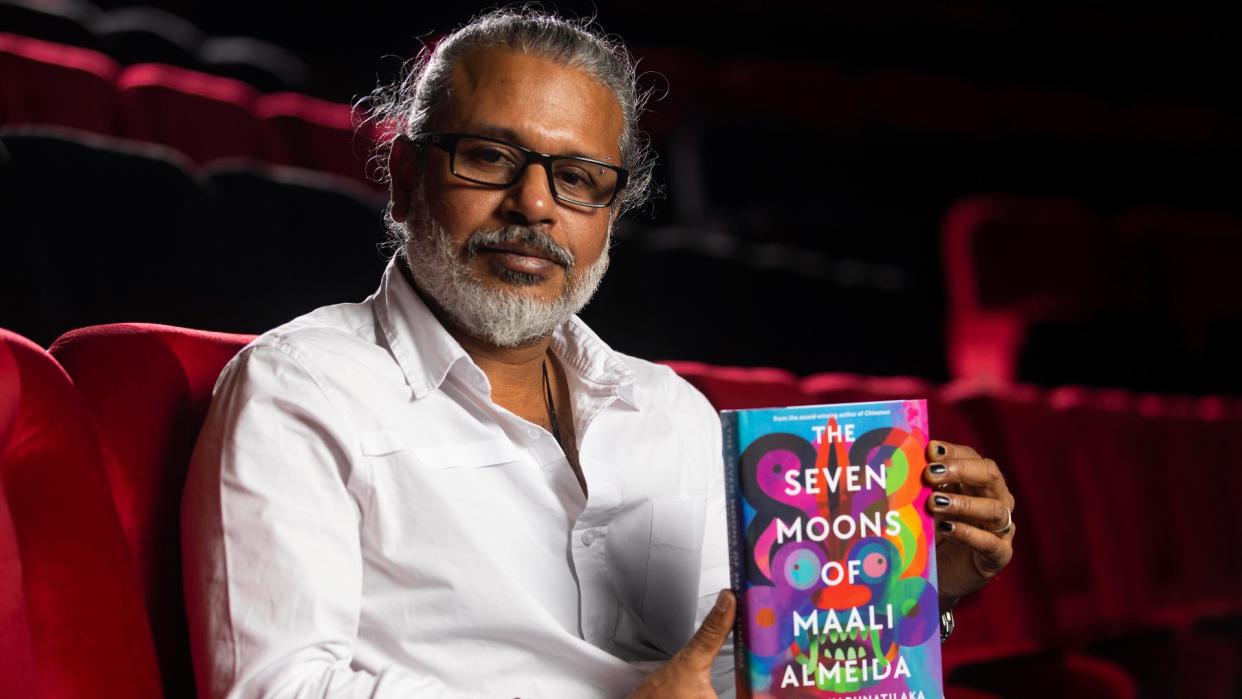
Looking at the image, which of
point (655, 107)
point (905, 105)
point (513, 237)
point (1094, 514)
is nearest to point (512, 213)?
point (513, 237)

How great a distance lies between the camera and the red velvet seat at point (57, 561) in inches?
14.6

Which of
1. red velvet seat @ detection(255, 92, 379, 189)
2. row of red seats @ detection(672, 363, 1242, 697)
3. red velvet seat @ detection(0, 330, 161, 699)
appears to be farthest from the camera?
red velvet seat @ detection(255, 92, 379, 189)

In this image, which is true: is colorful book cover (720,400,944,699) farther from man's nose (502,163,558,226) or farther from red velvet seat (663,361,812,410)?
red velvet seat (663,361,812,410)

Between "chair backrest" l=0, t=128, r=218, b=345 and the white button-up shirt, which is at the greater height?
"chair backrest" l=0, t=128, r=218, b=345

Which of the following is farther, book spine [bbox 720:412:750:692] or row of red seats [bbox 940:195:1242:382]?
row of red seats [bbox 940:195:1242:382]

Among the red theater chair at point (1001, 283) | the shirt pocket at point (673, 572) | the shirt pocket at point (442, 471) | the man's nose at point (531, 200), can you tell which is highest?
the red theater chair at point (1001, 283)

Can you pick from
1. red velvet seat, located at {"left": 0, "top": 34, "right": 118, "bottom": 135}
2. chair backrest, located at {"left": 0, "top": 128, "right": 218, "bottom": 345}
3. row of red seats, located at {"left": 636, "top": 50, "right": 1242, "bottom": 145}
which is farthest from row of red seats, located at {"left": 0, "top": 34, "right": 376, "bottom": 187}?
row of red seats, located at {"left": 636, "top": 50, "right": 1242, "bottom": 145}

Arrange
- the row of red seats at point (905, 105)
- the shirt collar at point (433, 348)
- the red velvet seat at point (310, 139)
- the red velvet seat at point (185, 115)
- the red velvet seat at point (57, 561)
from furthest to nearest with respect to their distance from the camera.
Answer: the row of red seats at point (905, 105) < the red velvet seat at point (310, 139) < the red velvet seat at point (185, 115) < the shirt collar at point (433, 348) < the red velvet seat at point (57, 561)

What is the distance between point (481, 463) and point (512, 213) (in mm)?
111

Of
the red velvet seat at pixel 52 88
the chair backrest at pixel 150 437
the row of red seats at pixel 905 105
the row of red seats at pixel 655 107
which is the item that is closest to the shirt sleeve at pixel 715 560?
the chair backrest at pixel 150 437

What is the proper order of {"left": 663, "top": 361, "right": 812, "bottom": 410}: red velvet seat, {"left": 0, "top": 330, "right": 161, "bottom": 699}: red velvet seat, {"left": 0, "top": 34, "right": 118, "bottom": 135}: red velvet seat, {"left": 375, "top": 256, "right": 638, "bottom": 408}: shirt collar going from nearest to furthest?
{"left": 0, "top": 330, "right": 161, "bottom": 699}: red velvet seat → {"left": 375, "top": 256, "right": 638, "bottom": 408}: shirt collar → {"left": 663, "top": 361, "right": 812, "bottom": 410}: red velvet seat → {"left": 0, "top": 34, "right": 118, "bottom": 135}: red velvet seat

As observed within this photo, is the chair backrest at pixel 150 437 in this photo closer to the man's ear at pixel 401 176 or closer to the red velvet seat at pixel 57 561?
the red velvet seat at pixel 57 561

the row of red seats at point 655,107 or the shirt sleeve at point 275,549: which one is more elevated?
the row of red seats at point 655,107

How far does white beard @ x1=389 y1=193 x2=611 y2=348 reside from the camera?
0.50 metres
